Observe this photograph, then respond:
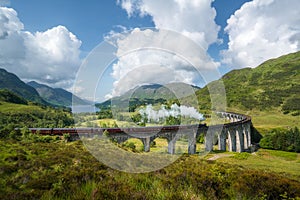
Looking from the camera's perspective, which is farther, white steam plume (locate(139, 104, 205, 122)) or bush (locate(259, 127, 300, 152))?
bush (locate(259, 127, 300, 152))

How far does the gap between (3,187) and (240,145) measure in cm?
7433

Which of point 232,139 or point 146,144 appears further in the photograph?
point 232,139

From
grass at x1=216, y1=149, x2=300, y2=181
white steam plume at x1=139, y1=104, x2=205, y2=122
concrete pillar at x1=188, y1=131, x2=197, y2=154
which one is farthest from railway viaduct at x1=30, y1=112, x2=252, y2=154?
grass at x1=216, y1=149, x2=300, y2=181

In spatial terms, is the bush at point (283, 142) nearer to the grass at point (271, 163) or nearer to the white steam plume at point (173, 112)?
the grass at point (271, 163)

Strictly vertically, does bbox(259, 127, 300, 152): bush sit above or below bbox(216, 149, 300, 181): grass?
above

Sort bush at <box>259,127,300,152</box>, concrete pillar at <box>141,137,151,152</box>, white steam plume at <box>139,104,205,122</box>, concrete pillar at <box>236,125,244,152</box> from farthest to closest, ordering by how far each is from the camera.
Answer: bush at <box>259,127,300,152</box> < concrete pillar at <box>236,125,244,152</box> < white steam plume at <box>139,104,205,122</box> < concrete pillar at <box>141,137,151,152</box>

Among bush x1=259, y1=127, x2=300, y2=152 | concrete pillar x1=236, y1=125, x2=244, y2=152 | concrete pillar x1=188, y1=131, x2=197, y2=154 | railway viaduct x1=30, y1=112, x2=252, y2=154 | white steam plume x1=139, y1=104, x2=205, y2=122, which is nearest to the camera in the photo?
railway viaduct x1=30, y1=112, x2=252, y2=154

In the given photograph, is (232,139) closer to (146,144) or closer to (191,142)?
(191,142)

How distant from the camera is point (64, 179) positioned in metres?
6.33

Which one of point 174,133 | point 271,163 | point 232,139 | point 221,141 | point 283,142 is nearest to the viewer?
point 174,133

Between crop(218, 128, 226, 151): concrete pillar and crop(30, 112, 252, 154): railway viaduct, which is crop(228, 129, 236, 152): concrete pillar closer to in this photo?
crop(30, 112, 252, 154): railway viaduct

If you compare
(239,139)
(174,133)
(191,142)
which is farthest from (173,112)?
(239,139)

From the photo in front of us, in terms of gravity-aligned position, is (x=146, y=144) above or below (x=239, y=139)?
below

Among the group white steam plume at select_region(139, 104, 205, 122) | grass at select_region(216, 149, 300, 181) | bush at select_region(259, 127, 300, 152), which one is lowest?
grass at select_region(216, 149, 300, 181)
